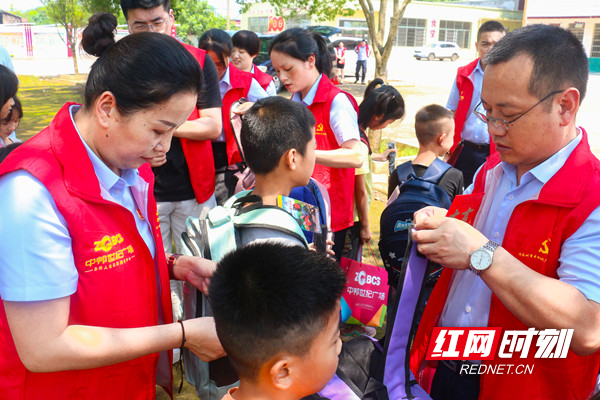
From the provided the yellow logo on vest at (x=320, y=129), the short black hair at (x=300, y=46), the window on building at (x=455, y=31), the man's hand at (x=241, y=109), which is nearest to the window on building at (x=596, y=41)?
the window on building at (x=455, y=31)

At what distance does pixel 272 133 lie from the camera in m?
2.18

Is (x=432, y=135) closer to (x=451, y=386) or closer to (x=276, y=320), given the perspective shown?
(x=451, y=386)

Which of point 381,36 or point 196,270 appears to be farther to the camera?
point 381,36

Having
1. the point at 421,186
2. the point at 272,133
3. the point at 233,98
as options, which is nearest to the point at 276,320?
the point at 272,133

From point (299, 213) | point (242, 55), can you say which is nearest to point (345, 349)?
point (299, 213)

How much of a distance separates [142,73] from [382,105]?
2.32m

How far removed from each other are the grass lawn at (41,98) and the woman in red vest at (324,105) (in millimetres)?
6464

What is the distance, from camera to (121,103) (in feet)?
4.87

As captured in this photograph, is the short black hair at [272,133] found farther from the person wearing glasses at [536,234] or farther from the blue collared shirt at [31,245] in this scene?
the blue collared shirt at [31,245]

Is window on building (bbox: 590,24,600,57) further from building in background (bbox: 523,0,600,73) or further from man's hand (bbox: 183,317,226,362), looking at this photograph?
man's hand (bbox: 183,317,226,362)

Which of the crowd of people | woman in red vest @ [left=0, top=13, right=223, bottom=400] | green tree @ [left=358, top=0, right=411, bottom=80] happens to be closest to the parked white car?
green tree @ [left=358, top=0, right=411, bottom=80]

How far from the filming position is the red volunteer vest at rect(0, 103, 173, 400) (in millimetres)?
1399

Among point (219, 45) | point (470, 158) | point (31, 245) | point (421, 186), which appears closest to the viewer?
point (31, 245)

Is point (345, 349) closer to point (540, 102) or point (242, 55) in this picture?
point (540, 102)
